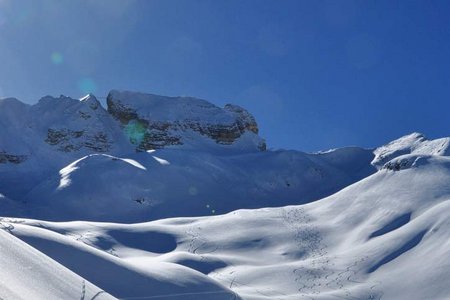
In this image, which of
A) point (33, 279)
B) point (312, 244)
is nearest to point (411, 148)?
point (312, 244)

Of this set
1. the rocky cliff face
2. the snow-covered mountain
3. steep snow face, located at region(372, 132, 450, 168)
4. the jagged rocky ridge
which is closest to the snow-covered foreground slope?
the snow-covered mountain

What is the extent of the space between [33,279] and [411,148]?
2395 inches

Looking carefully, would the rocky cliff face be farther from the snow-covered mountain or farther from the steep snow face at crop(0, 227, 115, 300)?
the steep snow face at crop(0, 227, 115, 300)

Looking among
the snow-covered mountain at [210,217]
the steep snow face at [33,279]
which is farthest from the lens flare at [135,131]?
the steep snow face at [33,279]

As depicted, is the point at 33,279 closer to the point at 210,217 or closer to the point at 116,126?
the point at 210,217

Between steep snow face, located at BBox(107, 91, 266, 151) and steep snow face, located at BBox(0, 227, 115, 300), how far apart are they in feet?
183

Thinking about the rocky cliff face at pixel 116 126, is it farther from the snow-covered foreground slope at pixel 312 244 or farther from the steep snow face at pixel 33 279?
the steep snow face at pixel 33 279

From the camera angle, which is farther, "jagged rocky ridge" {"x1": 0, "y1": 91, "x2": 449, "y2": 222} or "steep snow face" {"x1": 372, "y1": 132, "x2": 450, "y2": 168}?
"steep snow face" {"x1": 372, "y1": 132, "x2": 450, "y2": 168}

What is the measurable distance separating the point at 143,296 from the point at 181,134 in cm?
5275

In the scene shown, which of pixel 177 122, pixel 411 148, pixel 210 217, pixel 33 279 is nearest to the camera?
pixel 33 279

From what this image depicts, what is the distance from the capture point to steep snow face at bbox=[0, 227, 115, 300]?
3.78 m

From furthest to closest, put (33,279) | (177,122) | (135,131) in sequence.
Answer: (135,131) < (177,122) < (33,279)

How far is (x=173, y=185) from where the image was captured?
132 feet

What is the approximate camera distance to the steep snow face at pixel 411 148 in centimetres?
5261
